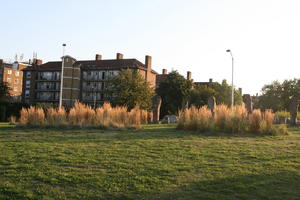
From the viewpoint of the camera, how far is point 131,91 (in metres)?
37.8

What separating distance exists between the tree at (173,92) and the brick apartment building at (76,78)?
10005mm

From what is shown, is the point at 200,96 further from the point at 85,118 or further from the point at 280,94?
the point at 85,118

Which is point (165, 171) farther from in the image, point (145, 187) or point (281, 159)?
point (281, 159)

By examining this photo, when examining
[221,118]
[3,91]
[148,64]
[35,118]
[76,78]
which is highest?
[148,64]

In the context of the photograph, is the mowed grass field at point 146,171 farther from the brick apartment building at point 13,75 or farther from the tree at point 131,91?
the brick apartment building at point 13,75

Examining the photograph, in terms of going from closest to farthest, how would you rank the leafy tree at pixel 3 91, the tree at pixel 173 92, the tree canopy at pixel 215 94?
the leafy tree at pixel 3 91 → the tree at pixel 173 92 → the tree canopy at pixel 215 94

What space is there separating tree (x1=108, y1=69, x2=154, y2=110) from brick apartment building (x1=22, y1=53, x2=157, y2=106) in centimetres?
1812

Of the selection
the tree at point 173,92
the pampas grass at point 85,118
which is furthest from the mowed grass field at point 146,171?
the tree at point 173,92

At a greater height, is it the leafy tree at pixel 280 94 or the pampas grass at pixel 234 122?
the leafy tree at pixel 280 94

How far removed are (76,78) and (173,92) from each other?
23927mm

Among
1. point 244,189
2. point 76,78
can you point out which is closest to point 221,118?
point 244,189

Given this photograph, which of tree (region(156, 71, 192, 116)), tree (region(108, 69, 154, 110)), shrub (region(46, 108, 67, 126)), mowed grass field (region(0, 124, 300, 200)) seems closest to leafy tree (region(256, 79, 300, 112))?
tree (region(156, 71, 192, 116))

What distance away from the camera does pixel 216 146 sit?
10320 mm

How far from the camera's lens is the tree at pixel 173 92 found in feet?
161
